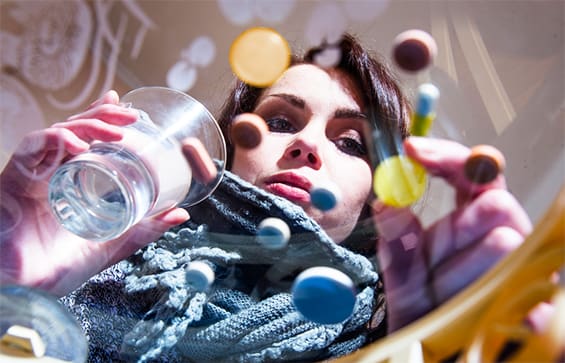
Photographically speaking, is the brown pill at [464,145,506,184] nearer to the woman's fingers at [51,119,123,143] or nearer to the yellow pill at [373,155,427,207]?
the yellow pill at [373,155,427,207]

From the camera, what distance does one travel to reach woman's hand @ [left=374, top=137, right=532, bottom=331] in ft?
0.88

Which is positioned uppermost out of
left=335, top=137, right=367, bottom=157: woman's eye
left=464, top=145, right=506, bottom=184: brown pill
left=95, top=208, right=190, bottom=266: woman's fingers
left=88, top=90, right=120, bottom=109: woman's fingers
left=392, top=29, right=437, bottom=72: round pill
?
left=392, top=29, right=437, bottom=72: round pill

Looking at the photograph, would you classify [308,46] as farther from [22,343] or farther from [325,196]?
[22,343]

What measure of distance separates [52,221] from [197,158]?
11cm

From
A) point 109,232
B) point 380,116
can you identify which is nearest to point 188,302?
point 109,232

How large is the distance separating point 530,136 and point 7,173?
32 centimetres

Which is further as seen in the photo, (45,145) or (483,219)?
(45,145)

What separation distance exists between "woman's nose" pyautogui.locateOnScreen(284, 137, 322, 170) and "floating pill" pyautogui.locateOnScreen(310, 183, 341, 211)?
0.01 m

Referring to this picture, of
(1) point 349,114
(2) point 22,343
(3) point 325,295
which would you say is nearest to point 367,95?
(1) point 349,114

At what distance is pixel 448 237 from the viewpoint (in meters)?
0.28

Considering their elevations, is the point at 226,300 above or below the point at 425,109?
below

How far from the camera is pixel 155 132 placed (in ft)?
1.26

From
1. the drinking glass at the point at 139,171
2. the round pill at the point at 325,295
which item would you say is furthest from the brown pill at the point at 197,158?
the round pill at the point at 325,295

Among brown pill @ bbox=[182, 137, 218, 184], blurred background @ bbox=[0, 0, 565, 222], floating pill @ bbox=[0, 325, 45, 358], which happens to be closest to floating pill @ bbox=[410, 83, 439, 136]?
blurred background @ bbox=[0, 0, 565, 222]
